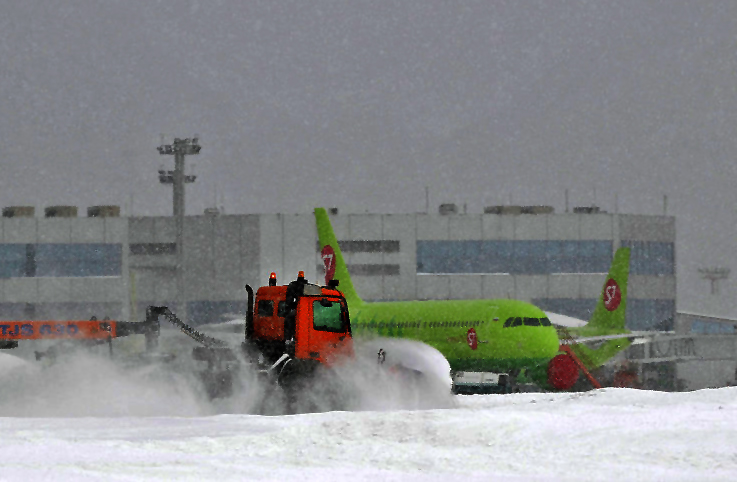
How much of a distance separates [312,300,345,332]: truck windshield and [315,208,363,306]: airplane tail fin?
33.9 metres

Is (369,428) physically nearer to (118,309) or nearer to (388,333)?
(388,333)

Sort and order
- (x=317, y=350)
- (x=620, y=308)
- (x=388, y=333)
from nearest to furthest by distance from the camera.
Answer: (x=317, y=350), (x=388, y=333), (x=620, y=308)

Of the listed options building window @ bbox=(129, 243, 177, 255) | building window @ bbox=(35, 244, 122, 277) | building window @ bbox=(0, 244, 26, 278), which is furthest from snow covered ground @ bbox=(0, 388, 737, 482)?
building window @ bbox=(0, 244, 26, 278)

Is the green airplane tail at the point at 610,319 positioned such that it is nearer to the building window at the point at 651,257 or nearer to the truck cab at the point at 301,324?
the truck cab at the point at 301,324

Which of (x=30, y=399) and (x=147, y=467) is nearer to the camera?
(x=147, y=467)

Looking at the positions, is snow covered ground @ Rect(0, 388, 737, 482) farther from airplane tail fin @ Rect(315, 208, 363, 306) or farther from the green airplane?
airplane tail fin @ Rect(315, 208, 363, 306)

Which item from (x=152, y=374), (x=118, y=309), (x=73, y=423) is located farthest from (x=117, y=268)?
(x=73, y=423)

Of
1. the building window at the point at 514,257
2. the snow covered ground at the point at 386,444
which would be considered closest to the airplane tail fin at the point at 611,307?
the snow covered ground at the point at 386,444

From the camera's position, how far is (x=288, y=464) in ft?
52.7

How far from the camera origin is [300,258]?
4188 inches

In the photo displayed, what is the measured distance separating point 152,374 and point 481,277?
263ft

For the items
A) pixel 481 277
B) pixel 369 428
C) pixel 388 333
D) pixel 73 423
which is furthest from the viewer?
pixel 481 277

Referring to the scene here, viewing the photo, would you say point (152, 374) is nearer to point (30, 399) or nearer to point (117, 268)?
point (30, 399)

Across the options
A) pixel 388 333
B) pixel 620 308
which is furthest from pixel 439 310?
pixel 620 308
